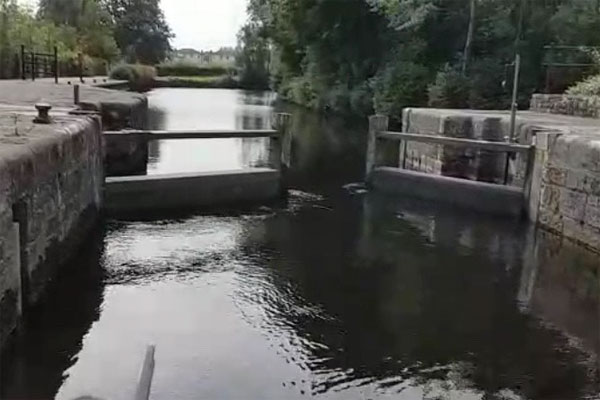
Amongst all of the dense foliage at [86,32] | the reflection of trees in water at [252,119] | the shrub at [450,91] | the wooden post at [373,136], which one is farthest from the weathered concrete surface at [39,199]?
the dense foliage at [86,32]

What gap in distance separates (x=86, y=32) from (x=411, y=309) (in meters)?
30.2

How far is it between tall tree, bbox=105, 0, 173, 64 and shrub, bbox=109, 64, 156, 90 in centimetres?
733

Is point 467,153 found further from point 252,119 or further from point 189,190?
point 252,119

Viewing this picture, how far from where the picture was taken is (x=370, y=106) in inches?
886

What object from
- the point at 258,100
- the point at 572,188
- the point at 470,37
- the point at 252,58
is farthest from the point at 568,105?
the point at 252,58

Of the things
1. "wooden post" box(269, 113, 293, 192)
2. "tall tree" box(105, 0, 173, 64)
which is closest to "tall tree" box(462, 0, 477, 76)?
"wooden post" box(269, 113, 293, 192)

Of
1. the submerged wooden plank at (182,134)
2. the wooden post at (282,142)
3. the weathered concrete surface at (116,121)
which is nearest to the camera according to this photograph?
the submerged wooden plank at (182,134)

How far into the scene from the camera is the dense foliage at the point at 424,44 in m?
16.7

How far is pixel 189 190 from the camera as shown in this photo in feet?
28.9

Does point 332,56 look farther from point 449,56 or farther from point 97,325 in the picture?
point 97,325

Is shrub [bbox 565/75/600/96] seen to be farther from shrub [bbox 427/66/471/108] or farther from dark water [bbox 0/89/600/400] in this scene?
dark water [bbox 0/89/600/400]

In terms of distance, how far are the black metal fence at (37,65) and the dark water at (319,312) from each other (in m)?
13.1

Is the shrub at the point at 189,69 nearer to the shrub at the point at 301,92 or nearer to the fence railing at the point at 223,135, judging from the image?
the shrub at the point at 301,92

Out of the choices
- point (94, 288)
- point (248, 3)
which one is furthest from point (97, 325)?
point (248, 3)
